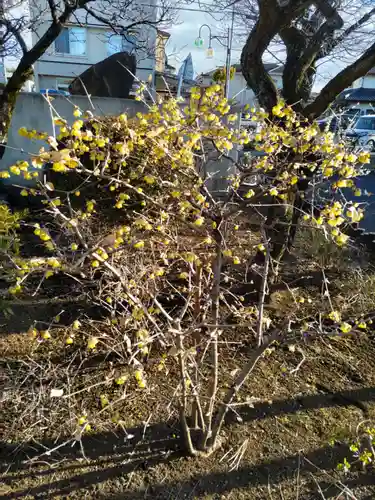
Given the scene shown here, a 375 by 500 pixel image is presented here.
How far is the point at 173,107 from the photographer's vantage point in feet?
6.01

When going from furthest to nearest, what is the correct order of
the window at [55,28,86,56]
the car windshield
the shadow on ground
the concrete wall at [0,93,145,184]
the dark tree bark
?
1. the car windshield
2. the window at [55,28,86,56]
3. the concrete wall at [0,93,145,184]
4. the dark tree bark
5. the shadow on ground

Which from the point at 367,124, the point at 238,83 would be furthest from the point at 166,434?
the point at 367,124

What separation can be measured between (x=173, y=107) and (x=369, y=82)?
33287mm

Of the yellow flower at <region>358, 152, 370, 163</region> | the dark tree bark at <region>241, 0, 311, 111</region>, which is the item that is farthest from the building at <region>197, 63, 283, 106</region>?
the yellow flower at <region>358, 152, 370, 163</region>

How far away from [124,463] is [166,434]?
1.02 feet

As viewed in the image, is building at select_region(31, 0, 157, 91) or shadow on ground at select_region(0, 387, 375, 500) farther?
building at select_region(31, 0, 157, 91)

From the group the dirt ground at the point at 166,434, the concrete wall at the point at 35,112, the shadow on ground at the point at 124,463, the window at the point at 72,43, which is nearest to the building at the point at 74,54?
the window at the point at 72,43

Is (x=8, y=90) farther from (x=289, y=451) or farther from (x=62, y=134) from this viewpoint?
(x=289, y=451)

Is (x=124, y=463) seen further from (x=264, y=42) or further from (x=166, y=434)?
(x=264, y=42)

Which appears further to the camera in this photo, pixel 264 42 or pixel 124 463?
pixel 264 42

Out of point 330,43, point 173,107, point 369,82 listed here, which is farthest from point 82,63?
point 369,82

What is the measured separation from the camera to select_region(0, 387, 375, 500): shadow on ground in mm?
2018

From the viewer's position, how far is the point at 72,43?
16.9 m

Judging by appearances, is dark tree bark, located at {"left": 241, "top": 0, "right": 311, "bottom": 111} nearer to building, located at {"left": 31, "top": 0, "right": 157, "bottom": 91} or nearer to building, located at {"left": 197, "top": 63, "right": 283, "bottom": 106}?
building, located at {"left": 197, "top": 63, "right": 283, "bottom": 106}
